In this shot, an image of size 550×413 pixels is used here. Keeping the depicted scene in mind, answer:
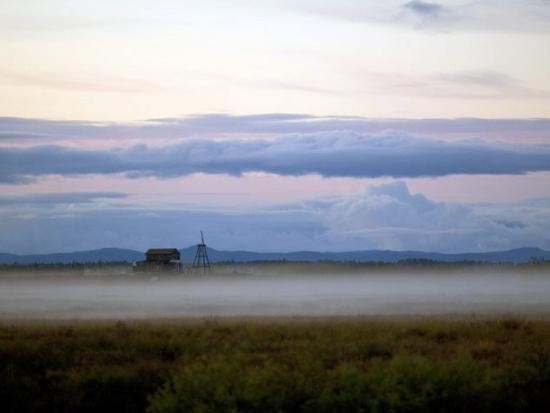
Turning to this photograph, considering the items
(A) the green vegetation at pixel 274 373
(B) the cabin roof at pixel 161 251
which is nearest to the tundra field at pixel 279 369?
(A) the green vegetation at pixel 274 373

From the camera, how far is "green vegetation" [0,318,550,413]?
21.9 m

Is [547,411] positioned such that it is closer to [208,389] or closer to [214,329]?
[208,389]

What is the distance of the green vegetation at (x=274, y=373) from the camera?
71.7 feet

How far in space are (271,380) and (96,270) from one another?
16122 centimetres

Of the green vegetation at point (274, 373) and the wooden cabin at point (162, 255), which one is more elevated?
the wooden cabin at point (162, 255)

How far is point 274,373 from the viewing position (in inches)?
896

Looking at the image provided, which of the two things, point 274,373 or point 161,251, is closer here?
point 274,373

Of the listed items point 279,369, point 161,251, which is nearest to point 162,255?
point 161,251

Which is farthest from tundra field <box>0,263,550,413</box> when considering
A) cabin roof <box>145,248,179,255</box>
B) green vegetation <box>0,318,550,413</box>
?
cabin roof <box>145,248,179,255</box>

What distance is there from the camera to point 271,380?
73.6ft

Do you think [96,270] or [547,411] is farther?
[96,270]

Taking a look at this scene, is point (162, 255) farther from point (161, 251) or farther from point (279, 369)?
point (279, 369)

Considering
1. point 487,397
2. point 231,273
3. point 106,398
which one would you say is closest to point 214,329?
point 106,398

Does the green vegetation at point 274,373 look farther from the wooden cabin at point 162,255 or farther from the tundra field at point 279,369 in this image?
the wooden cabin at point 162,255
